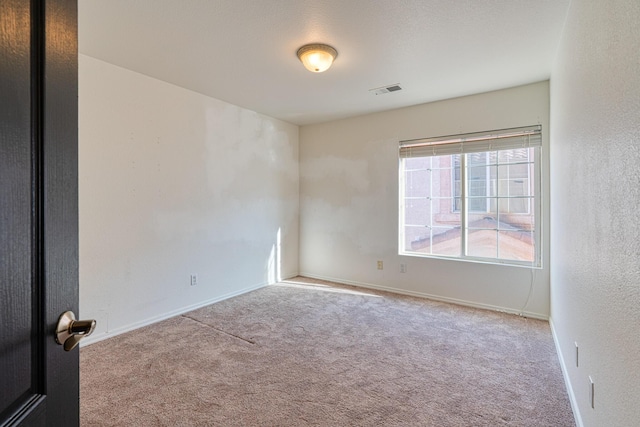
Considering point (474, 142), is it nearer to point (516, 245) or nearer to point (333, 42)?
point (516, 245)

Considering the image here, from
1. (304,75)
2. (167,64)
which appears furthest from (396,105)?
(167,64)

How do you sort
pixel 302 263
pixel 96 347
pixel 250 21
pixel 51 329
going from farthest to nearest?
pixel 302 263 → pixel 96 347 → pixel 250 21 → pixel 51 329

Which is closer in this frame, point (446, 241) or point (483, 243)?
point (483, 243)

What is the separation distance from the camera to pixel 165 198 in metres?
3.33

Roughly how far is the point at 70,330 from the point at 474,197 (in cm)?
397

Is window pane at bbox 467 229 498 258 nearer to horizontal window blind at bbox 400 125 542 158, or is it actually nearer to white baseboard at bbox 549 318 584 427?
horizontal window blind at bbox 400 125 542 158

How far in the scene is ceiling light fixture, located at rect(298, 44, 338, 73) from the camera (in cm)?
253

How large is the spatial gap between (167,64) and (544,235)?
408cm

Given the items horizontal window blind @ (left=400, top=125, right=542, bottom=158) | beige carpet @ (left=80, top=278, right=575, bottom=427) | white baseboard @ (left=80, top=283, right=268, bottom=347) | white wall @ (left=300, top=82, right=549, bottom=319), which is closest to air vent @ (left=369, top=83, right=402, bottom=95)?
white wall @ (left=300, top=82, right=549, bottom=319)

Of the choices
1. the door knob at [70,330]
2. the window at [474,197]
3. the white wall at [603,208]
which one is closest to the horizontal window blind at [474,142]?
the window at [474,197]

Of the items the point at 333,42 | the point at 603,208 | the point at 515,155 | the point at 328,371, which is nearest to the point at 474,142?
the point at 515,155

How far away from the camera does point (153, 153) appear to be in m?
3.22

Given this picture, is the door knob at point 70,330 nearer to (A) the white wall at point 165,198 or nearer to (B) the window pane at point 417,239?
(A) the white wall at point 165,198

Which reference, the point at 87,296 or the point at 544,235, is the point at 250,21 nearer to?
the point at 87,296
